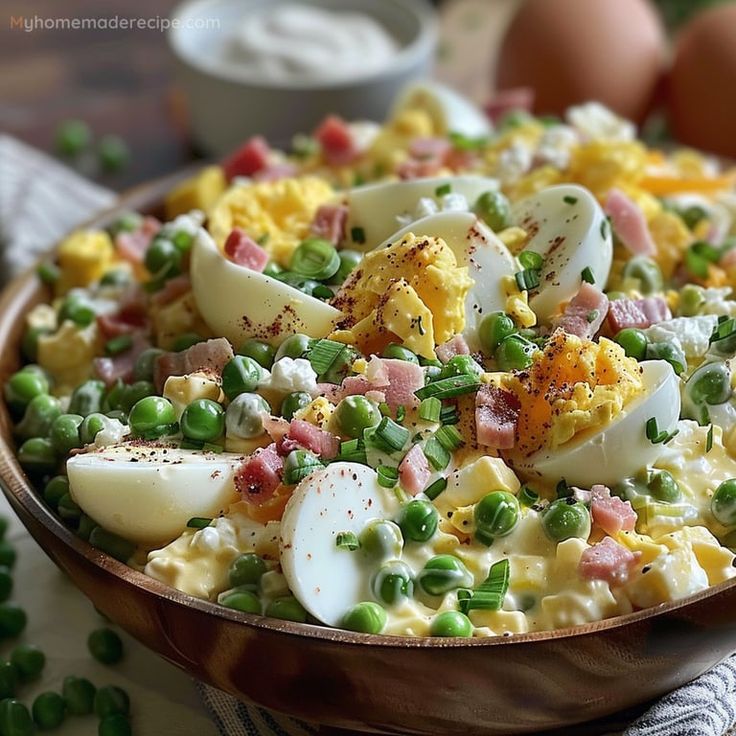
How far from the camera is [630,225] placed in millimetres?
3303

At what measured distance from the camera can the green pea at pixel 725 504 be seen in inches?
102

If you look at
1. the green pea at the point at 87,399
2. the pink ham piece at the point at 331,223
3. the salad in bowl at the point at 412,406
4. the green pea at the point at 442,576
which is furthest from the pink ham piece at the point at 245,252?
the green pea at the point at 442,576

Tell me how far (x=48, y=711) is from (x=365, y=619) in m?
1.04

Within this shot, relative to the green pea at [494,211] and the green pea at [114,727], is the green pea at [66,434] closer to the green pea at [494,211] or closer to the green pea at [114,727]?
the green pea at [114,727]

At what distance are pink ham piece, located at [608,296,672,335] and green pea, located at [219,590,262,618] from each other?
117 cm

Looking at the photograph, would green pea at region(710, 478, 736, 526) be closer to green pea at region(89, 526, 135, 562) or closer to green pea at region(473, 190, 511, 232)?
green pea at region(473, 190, 511, 232)

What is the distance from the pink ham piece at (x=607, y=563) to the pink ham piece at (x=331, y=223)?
125 centimetres

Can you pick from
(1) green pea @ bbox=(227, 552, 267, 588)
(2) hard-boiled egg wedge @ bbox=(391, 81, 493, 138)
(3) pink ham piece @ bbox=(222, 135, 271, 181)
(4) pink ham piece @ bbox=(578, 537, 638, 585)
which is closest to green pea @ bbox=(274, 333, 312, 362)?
(1) green pea @ bbox=(227, 552, 267, 588)

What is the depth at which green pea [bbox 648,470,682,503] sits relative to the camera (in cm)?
263

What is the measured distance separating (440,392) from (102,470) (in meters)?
0.79

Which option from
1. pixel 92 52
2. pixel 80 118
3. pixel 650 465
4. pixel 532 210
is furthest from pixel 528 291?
pixel 92 52

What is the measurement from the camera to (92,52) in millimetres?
7004

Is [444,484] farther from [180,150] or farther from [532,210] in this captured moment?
[180,150]

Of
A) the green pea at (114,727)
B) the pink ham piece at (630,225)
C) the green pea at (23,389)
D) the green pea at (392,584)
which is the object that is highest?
the pink ham piece at (630,225)
